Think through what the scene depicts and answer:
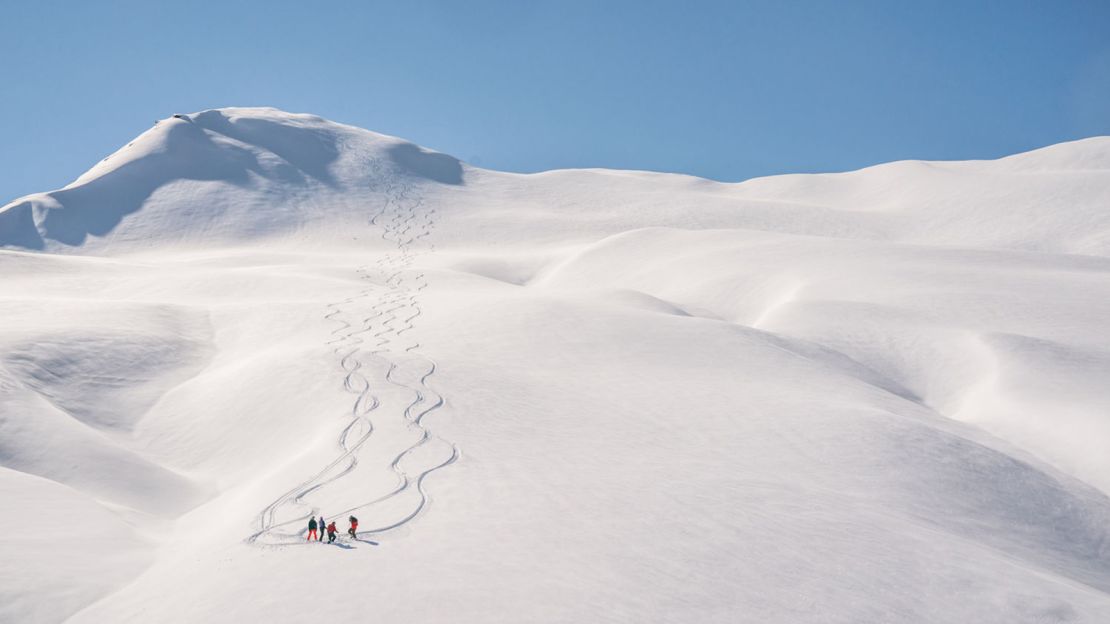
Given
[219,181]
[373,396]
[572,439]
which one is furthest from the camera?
[219,181]

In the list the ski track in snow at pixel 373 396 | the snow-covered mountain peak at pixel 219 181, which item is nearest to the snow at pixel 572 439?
the ski track in snow at pixel 373 396

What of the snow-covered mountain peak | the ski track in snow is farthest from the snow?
the snow-covered mountain peak

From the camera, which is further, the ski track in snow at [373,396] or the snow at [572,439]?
the ski track in snow at [373,396]

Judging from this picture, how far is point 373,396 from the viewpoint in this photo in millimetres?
23188

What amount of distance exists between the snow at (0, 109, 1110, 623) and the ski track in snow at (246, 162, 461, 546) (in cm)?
11

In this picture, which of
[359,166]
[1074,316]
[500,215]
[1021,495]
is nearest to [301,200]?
[359,166]

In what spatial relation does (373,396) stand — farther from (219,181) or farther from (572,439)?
(219,181)

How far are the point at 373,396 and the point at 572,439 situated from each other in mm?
6257

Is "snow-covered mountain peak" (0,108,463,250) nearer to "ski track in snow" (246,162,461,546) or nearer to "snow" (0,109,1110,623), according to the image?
"snow" (0,109,1110,623)

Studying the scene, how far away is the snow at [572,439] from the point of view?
13.0m

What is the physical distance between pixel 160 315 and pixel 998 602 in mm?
33916

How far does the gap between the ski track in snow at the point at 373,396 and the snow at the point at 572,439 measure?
0.11m

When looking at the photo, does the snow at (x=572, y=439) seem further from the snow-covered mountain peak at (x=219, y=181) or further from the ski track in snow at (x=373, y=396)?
the snow-covered mountain peak at (x=219, y=181)

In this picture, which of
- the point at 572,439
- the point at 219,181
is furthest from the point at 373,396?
the point at 219,181
